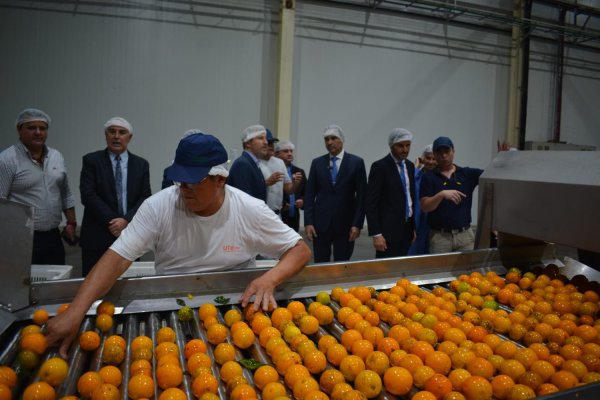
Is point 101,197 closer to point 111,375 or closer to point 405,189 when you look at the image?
point 111,375

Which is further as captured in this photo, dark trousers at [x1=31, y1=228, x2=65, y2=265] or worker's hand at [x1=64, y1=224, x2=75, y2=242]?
worker's hand at [x1=64, y1=224, x2=75, y2=242]

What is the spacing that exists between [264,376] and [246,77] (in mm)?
7203

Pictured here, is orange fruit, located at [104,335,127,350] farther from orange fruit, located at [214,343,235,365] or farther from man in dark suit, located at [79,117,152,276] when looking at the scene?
man in dark suit, located at [79,117,152,276]

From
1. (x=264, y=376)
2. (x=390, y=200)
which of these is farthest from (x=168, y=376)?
(x=390, y=200)

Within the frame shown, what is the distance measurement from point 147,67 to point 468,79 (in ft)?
23.0

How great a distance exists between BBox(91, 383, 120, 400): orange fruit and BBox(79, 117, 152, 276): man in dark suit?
2.66 meters

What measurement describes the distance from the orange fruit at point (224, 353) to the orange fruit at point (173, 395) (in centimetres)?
24

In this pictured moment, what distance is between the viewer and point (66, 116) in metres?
7.06

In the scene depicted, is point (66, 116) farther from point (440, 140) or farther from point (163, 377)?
point (163, 377)

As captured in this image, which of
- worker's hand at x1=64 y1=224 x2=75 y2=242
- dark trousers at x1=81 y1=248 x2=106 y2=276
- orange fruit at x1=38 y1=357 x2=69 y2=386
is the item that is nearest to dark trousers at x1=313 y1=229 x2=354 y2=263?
dark trousers at x1=81 y1=248 x2=106 y2=276

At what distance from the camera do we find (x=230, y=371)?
1.35 metres

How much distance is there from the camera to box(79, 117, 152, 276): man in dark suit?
3719mm

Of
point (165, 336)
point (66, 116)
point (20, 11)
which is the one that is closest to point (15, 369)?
point (165, 336)

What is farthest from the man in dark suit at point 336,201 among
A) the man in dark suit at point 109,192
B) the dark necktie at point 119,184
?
the dark necktie at point 119,184
